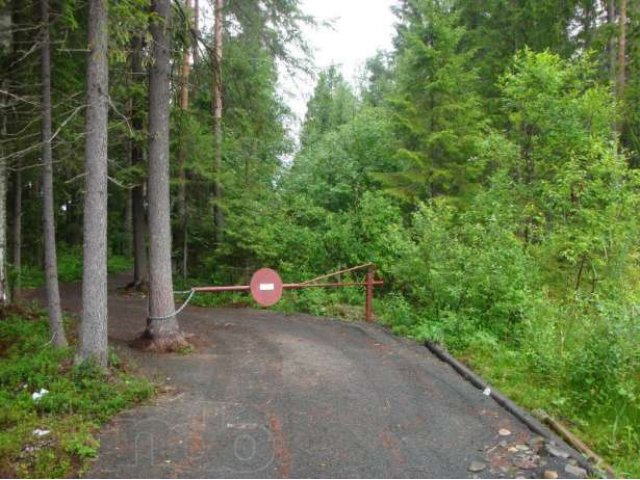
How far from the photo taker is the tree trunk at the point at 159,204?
771 centimetres

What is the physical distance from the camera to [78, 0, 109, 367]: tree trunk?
20.2 feet

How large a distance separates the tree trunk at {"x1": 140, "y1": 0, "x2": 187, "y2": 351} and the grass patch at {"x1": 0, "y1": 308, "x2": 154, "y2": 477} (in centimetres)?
113

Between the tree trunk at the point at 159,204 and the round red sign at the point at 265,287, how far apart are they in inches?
55.3

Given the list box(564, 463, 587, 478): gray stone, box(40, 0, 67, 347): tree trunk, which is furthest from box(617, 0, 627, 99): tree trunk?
box(40, 0, 67, 347): tree trunk

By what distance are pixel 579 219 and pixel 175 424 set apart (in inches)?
338

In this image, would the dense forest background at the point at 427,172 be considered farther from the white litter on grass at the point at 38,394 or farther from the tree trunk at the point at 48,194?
the white litter on grass at the point at 38,394

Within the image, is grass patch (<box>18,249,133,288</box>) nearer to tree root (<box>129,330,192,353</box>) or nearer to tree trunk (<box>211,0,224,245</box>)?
tree trunk (<box>211,0,224,245</box>)

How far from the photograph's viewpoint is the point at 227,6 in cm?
917

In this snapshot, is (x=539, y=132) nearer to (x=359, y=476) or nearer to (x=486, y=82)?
(x=486, y=82)

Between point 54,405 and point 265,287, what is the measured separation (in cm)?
352

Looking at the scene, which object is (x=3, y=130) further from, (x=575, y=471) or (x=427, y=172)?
(x=575, y=471)

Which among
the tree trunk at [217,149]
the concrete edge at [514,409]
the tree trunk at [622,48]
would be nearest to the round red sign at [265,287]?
the concrete edge at [514,409]

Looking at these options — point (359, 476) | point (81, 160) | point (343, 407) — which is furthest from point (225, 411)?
point (81, 160)

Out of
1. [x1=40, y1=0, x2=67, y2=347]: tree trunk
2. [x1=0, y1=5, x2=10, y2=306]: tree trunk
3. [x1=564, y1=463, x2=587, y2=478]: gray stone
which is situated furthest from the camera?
[x1=0, y1=5, x2=10, y2=306]: tree trunk
